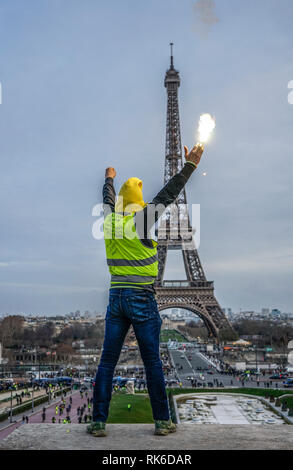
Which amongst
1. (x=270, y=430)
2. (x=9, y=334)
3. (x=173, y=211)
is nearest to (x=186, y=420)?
(x=270, y=430)

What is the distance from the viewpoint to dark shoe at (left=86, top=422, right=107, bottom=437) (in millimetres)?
4672

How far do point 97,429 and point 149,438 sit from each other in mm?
611

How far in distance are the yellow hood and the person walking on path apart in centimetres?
1

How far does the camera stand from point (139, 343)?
16.5 ft

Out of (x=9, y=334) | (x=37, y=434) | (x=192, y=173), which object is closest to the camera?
(x=37, y=434)

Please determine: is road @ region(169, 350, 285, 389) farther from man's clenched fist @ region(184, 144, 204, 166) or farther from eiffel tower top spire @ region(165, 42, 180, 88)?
eiffel tower top spire @ region(165, 42, 180, 88)

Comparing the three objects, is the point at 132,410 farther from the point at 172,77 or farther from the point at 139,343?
the point at 172,77

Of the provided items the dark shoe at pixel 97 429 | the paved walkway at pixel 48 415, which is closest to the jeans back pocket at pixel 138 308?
the dark shoe at pixel 97 429

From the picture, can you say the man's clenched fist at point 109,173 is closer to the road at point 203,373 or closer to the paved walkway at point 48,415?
the paved walkway at point 48,415

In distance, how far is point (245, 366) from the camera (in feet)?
154

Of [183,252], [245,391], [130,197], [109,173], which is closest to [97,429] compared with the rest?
[130,197]

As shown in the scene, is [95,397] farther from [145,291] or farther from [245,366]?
[245,366]
